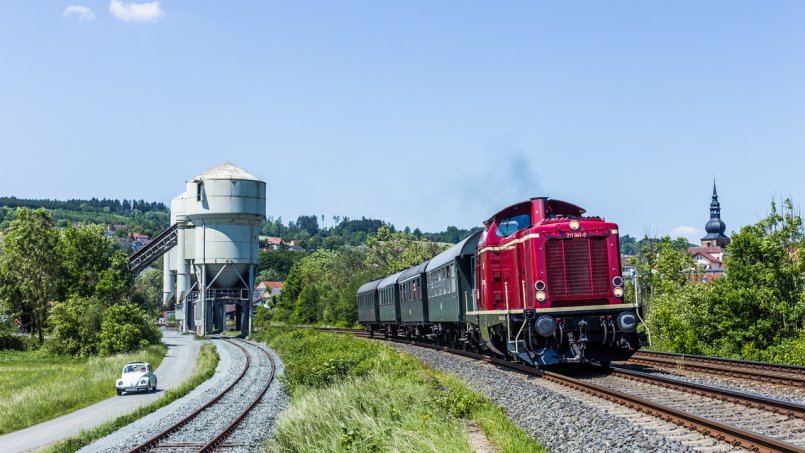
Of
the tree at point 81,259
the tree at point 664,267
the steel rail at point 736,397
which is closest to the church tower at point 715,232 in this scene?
the tree at point 664,267

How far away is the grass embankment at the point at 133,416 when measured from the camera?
1852 cm

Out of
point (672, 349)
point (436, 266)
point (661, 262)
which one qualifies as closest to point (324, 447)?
point (436, 266)

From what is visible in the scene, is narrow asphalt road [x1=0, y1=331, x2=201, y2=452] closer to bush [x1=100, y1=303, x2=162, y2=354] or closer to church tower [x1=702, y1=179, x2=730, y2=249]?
bush [x1=100, y1=303, x2=162, y2=354]

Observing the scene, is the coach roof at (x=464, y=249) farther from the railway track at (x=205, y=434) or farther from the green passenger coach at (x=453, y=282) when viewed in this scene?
the railway track at (x=205, y=434)

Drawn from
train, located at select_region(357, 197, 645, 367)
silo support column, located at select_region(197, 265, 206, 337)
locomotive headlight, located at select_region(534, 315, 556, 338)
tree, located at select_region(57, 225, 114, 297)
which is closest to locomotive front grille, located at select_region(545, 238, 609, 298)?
train, located at select_region(357, 197, 645, 367)

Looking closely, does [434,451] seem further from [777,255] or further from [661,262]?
[661,262]

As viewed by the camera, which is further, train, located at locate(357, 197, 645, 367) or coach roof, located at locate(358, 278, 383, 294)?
coach roof, located at locate(358, 278, 383, 294)

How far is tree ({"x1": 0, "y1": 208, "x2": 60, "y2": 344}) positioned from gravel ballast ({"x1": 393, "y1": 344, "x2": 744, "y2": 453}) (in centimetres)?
5184

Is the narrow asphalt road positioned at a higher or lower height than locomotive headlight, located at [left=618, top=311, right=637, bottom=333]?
lower

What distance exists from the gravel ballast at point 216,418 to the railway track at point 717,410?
7.55 m

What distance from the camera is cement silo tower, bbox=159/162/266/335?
6400cm

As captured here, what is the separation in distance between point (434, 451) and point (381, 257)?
89293mm

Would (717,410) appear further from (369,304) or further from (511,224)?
(369,304)

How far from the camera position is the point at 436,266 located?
30625mm
